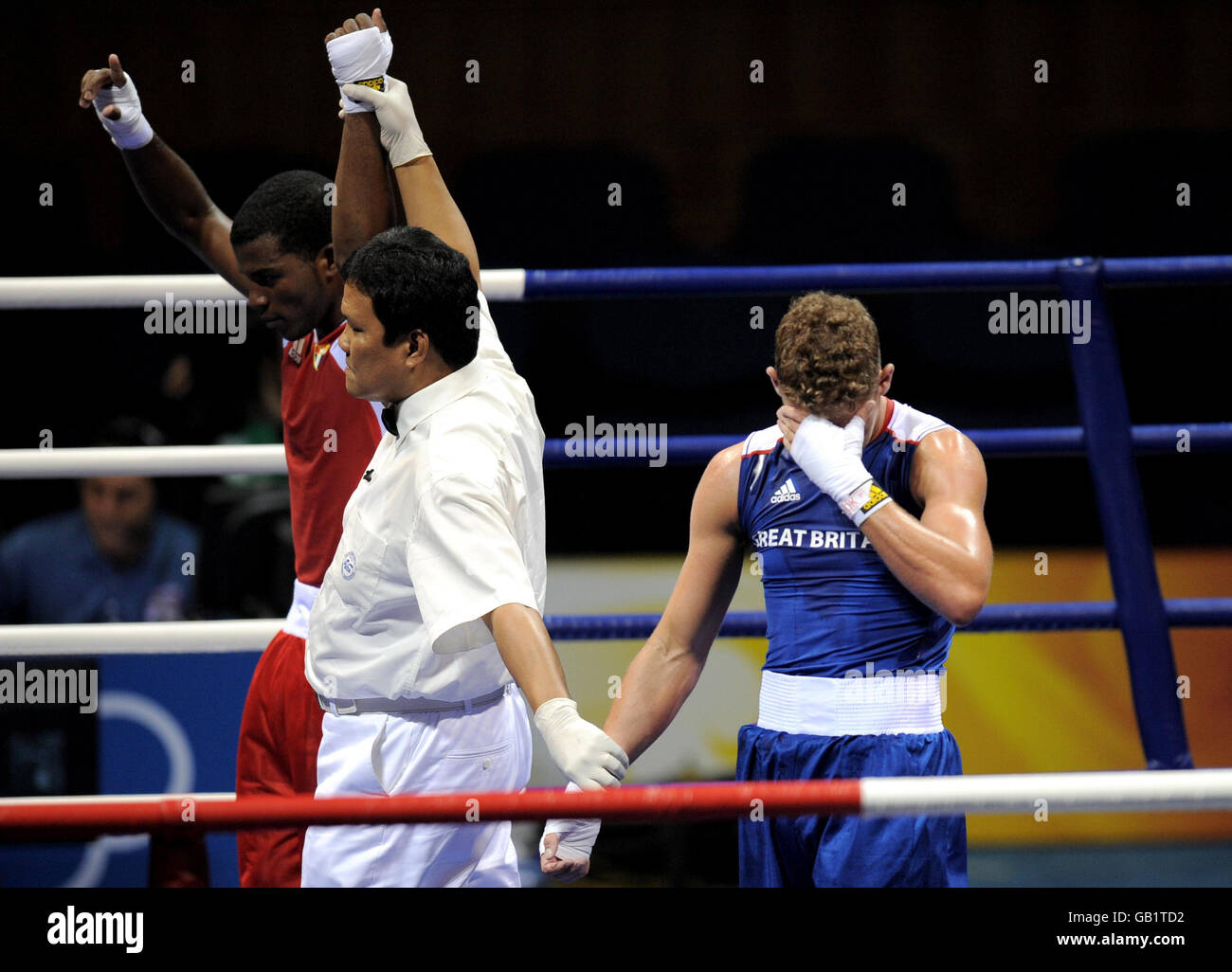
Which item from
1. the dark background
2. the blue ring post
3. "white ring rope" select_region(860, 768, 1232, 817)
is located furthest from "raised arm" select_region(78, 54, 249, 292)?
the dark background

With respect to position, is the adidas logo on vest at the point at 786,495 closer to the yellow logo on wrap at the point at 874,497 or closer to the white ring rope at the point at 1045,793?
the yellow logo on wrap at the point at 874,497

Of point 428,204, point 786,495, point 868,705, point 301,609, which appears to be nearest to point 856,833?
point 868,705

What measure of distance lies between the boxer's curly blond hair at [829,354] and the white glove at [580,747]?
0.62 meters

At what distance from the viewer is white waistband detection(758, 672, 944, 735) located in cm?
178

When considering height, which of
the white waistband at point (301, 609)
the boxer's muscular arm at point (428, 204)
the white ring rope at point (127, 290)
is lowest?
the white waistband at point (301, 609)

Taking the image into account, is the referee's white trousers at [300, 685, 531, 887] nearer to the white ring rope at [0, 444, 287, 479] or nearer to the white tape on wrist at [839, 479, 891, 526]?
the white tape on wrist at [839, 479, 891, 526]

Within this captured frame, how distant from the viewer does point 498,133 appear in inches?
213

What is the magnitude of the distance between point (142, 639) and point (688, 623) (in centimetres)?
88

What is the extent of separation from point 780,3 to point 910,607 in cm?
430

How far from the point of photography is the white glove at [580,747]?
1392 mm

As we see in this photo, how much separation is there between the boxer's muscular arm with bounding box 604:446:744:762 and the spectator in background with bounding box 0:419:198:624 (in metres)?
1.98

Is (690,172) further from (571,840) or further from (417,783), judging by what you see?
(417,783)

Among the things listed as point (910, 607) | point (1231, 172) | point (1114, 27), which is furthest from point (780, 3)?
point (910, 607)

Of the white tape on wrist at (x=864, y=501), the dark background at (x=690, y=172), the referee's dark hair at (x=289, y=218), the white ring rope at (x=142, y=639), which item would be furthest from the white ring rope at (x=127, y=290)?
the dark background at (x=690, y=172)
